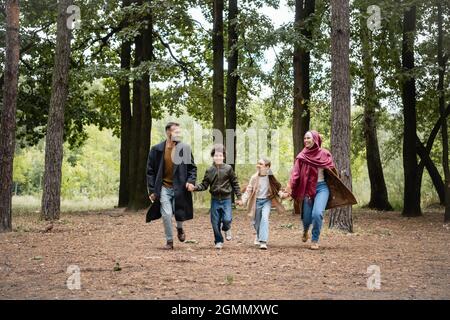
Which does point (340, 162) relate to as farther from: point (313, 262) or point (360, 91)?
point (360, 91)

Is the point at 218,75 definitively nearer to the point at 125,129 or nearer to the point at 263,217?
the point at 125,129

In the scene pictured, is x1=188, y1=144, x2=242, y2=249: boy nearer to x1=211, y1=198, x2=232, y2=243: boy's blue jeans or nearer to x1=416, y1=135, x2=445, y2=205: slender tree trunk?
x1=211, y1=198, x2=232, y2=243: boy's blue jeans

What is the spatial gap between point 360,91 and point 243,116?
710 cm

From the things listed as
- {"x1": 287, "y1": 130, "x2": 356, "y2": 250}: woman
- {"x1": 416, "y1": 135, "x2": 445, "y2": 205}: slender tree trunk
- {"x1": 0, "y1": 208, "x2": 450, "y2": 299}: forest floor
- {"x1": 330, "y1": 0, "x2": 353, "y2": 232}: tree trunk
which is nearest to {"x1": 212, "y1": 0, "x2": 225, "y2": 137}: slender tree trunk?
{"x1": 0, "y1": 208, "x2": 450, "y2": 299}: forest floor

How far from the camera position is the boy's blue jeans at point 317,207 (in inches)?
444

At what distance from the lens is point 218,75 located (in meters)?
22.4

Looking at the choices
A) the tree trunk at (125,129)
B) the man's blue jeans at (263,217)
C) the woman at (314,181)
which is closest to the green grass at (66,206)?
the tree trunk at (125,129)

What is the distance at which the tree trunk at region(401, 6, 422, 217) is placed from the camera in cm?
2206

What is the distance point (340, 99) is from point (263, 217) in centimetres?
467

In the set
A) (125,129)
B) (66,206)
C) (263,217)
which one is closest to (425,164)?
(125,129)

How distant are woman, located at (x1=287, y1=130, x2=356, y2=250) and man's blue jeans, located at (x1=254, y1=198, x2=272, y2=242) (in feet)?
1.52

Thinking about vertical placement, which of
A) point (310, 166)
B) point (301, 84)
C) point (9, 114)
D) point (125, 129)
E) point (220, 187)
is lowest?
point (220, 187)

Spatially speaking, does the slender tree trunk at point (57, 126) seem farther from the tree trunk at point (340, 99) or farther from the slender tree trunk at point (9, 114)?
the tree trunk at point (340, 99)

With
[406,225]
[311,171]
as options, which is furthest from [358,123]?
[311,171]
